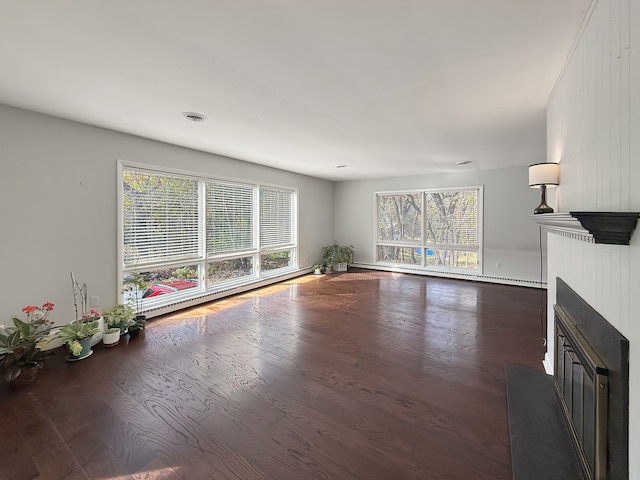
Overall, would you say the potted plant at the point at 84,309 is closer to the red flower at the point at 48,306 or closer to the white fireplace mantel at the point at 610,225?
the red flower at the point at 48,306

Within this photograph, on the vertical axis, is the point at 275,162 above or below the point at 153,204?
above

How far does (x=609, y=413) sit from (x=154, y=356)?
3378 mm

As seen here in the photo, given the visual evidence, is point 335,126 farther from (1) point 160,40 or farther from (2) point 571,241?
(2) point 571,241

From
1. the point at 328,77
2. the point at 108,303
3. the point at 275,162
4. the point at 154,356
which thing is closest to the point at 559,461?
the point at 328,77

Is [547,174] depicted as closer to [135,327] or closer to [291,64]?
[291,64]

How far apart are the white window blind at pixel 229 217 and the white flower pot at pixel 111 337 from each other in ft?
5.76

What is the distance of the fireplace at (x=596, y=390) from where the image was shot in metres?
1.04

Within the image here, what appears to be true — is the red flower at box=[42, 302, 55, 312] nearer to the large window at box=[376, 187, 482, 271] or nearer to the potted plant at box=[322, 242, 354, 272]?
the potted plant at box=[322, 242, 354, 272]

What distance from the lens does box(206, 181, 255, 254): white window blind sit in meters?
4.61

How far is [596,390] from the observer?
3.78ft

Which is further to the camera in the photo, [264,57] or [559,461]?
[264,57]

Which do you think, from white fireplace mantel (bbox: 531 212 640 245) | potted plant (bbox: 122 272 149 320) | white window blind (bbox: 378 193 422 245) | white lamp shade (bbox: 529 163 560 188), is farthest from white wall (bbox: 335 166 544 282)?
potted plant (bbox: 122 272 149 320)

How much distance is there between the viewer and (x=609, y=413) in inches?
43.9

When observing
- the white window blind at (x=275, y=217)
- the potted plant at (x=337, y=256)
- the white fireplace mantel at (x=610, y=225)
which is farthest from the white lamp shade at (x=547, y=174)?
the potted plant at (x=337, y=256)
